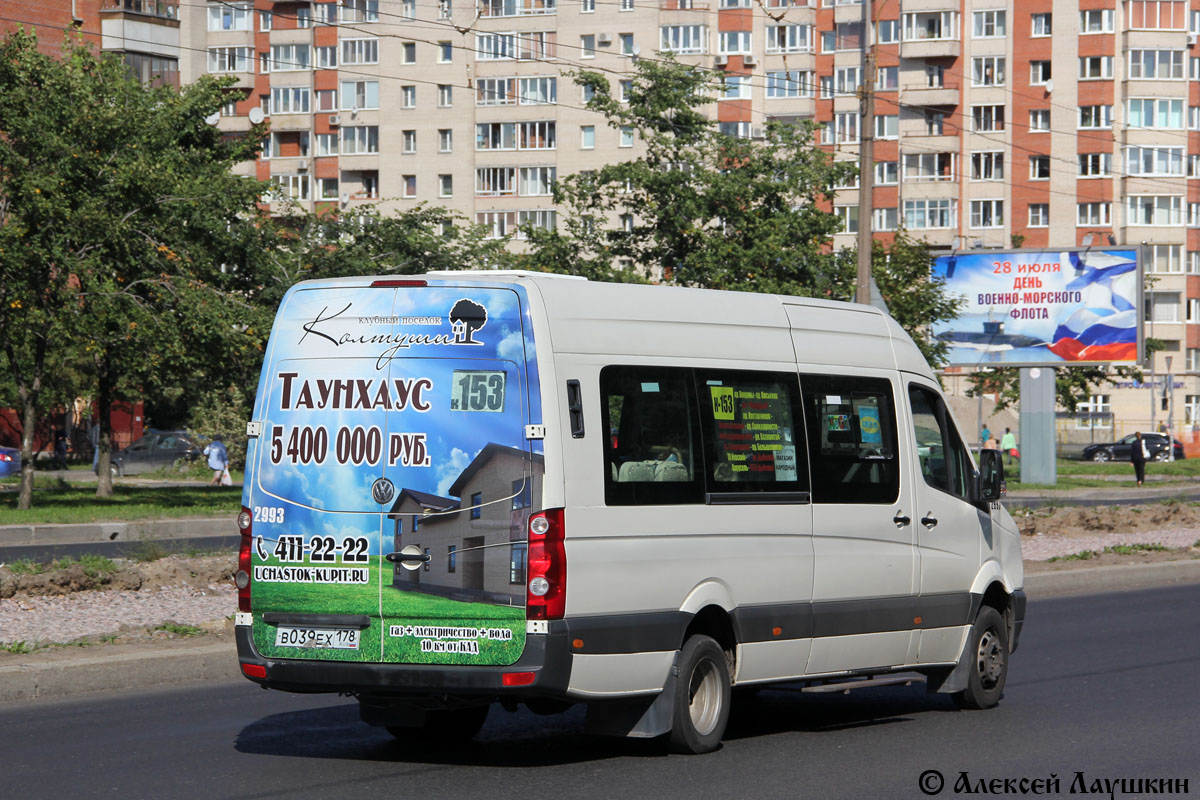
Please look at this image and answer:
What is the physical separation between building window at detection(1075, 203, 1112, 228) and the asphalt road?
3416 inches

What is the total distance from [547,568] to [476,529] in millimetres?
408

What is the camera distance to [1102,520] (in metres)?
26.8

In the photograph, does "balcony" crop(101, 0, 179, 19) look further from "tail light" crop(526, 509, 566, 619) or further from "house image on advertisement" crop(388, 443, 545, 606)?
"tail light" crop(526, 509, 566, 619)

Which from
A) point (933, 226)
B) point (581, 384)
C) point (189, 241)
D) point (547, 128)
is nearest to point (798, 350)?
point (581, 384)

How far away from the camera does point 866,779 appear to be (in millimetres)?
7711

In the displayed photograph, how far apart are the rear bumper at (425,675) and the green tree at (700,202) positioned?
36649 mm

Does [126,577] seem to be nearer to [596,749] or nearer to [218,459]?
[596,749]

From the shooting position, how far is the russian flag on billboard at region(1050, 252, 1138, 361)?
45.6 meters

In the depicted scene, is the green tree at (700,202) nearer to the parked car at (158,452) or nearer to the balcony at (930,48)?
the parked car at (158,452)

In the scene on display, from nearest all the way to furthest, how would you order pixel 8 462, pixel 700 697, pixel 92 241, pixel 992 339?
pixel 700 697 → pixel 92 241 → pixel 992 339 → pixel 8 462

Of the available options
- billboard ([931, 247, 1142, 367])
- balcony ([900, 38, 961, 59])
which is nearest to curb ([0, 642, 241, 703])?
billboard ([931, 247, 1142, 367])

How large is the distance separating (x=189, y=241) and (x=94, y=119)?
17.5 feet

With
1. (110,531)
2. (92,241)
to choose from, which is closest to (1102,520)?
(110,531)
